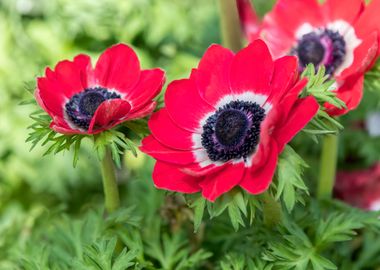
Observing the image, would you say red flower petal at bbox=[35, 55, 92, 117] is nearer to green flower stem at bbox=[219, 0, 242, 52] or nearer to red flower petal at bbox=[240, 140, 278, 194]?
red flower petal at bbox=[240, 140, 278, 194]

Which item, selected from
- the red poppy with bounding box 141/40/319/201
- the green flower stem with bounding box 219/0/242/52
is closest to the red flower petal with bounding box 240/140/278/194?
the red poppy with bounding box 141/40/319/201

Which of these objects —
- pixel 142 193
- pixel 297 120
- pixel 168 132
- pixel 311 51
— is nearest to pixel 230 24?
pixel 311 51

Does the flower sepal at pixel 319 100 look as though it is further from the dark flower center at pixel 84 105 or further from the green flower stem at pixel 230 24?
the green flower stem at pixel 230 24

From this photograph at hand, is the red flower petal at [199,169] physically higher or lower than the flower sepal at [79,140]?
lower

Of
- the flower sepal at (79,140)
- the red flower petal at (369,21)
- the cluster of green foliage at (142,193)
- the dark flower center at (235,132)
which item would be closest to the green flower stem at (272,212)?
the cluster of green foliage at (142,193)

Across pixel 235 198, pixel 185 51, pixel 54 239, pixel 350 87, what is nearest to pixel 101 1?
pixel 185 51

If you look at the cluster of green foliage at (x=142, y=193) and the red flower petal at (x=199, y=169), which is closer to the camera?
the red flower petal at (x=199, y=169)

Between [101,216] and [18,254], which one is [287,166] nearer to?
[101,216]
